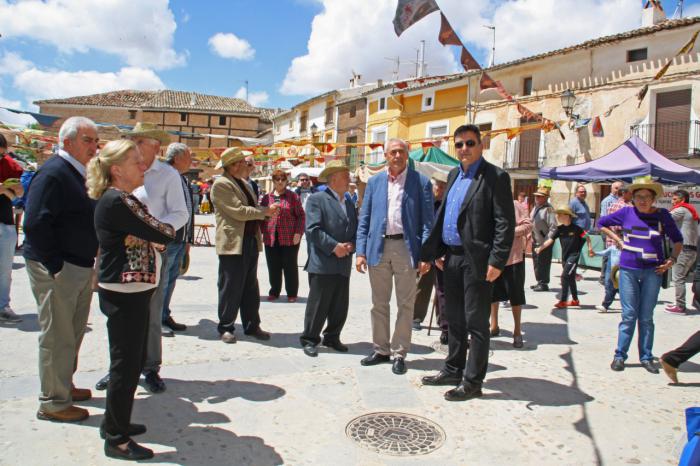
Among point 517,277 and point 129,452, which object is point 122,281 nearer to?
point 129,452

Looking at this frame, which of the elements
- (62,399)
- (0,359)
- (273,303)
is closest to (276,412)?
(62,399)

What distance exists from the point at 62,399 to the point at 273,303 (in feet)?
13.0

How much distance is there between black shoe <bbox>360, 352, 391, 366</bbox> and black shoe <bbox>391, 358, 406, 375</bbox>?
179mm

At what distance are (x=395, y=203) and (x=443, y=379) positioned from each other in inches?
59.2

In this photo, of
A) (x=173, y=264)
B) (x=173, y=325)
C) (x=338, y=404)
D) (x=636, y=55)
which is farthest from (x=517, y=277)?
(x=636, y=55)

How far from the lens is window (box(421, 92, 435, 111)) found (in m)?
26.4

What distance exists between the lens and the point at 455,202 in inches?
156

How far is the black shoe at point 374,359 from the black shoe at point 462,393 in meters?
0.84

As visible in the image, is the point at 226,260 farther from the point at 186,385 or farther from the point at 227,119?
the point at 227,119

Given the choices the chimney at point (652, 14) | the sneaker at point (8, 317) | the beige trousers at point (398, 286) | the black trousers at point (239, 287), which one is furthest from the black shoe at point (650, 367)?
the chimney at point (652, 14)

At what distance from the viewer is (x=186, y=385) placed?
3.83m

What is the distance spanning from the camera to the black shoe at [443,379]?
13.2ft

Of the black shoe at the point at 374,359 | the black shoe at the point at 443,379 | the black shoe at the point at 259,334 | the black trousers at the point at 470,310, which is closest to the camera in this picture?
the black trousers at the point at 470,310

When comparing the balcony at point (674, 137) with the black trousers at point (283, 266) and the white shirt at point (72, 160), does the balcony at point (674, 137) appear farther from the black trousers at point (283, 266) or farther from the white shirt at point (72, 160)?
the white shirt at point (72, 160)
